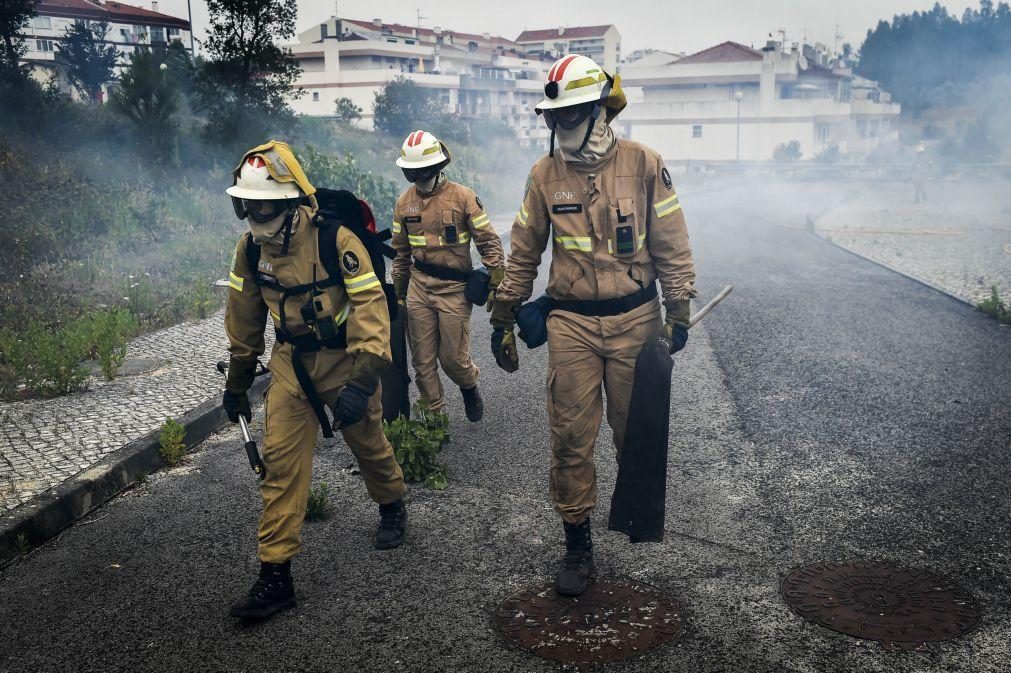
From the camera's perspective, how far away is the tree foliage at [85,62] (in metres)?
32.8

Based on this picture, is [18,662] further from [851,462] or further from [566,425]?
[851,462]

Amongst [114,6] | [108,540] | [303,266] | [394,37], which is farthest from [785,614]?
[394,37]

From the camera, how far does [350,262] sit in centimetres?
431

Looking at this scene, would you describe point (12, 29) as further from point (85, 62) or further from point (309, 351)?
point (309, 351)

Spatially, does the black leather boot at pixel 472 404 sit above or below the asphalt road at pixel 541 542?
above

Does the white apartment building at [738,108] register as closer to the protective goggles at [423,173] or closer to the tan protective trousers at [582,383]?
the protective goggles at [423,173]

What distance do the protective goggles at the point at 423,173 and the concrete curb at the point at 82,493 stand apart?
2.31 metres

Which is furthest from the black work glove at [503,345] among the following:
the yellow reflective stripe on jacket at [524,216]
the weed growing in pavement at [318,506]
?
the weed growing in pavement at [318,506]

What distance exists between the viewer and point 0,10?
69.4 feet

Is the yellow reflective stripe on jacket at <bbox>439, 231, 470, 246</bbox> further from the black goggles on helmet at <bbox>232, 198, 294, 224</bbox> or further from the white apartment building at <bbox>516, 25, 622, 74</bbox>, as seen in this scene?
the white apartment building at <bbox>516, 25, 622, 74</bbox>

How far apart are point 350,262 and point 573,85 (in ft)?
4.11

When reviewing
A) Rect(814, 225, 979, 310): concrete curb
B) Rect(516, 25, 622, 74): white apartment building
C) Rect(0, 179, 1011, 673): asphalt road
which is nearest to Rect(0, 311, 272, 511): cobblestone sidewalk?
Rect(0, 179, 1011, 673): asphalt road

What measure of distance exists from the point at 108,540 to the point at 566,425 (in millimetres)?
2557

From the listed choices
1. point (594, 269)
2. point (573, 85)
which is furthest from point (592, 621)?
point (573, 85)
